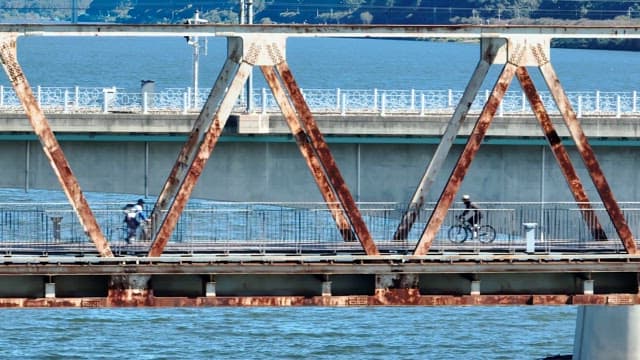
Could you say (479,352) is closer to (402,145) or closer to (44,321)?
(402,145)

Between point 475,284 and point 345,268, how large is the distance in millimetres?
2518

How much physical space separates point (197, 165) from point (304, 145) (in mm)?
2071

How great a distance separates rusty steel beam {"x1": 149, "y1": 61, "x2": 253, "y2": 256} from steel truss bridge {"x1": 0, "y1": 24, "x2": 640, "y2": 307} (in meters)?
0.02

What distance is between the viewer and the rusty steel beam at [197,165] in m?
35.0

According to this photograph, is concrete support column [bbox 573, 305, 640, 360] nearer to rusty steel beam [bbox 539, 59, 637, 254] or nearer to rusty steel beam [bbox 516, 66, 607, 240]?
rusty steel beam [bbox 516, 66, 607, 240]

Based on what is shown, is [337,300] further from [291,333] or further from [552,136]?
[291,333]

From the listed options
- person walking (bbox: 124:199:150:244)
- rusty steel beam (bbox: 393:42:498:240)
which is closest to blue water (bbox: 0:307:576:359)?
person walking (bbox: 124:199:150:244)

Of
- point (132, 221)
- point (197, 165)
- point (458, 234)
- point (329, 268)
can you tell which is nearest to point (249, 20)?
point (458, 234)

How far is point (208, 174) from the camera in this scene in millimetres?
50594

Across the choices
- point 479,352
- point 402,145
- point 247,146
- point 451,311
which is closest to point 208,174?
point 247,146

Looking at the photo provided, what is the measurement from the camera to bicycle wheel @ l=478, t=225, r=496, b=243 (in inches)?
1573

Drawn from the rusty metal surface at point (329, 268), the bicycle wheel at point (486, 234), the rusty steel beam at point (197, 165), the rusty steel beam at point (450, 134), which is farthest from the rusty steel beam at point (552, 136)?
the rusty steel beam at point (197, 165)

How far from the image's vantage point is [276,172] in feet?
167

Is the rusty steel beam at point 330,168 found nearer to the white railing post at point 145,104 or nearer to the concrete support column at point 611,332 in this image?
the concrete support column at point 611,332
